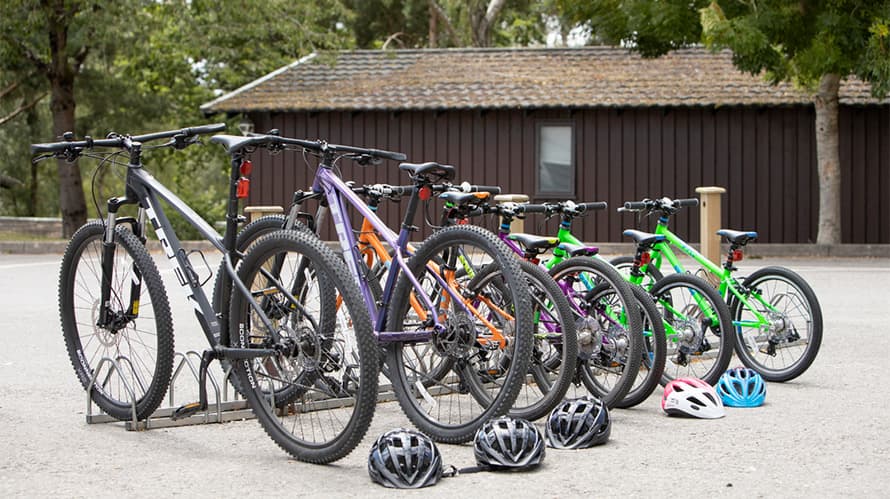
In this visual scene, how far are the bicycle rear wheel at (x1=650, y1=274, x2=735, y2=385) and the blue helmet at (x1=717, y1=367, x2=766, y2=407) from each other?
0.25 metres

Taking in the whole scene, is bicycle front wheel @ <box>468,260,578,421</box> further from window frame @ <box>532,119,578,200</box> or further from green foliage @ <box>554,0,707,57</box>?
window frame @ <box>532,119,578,200</box>

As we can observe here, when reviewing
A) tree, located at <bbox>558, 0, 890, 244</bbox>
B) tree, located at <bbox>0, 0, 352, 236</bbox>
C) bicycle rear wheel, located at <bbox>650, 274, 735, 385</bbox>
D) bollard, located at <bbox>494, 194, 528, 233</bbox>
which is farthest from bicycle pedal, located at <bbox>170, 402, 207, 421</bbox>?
tree, located at <bbox>0, 0, 352, 236</bbox>

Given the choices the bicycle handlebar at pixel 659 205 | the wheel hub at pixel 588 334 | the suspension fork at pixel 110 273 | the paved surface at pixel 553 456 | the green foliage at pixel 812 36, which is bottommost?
the paved surface at pixel 553 456

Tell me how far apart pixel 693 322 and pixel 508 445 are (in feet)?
8.36

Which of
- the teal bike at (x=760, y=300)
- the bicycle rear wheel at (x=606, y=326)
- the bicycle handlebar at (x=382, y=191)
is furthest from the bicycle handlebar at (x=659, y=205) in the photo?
the bicycle handlebar at (x=382, y=191)

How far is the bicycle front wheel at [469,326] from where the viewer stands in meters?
5.84

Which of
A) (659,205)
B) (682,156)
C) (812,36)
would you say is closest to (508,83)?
(682,156)

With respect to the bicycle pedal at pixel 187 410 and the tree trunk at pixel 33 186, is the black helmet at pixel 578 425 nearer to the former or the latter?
the bicycle pedal at pixel 187 410

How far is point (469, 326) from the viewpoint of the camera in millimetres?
6016

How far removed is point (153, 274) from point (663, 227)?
128 inches

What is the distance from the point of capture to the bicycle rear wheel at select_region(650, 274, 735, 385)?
296 inches

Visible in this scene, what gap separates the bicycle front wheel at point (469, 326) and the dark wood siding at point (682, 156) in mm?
20864

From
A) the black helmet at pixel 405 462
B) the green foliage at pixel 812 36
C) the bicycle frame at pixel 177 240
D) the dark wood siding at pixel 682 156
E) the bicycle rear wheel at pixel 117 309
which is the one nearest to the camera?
the black helmet at pixel 405 462

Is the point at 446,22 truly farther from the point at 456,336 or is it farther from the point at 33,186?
the point at 456,336
